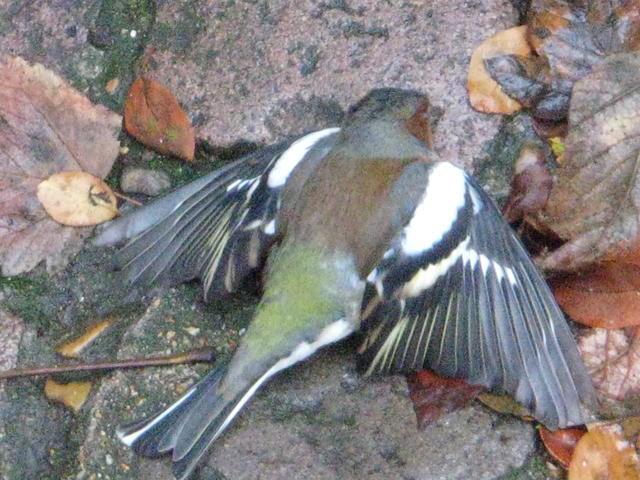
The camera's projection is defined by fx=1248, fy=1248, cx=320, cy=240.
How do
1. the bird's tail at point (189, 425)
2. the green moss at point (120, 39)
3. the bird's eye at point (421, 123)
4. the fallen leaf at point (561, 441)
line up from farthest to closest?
the green moss at point (120, 39) → the bird's eye at point (421, 123) → the fallen leaf at point (561, 441) → the bird's tail at point (189, 425)

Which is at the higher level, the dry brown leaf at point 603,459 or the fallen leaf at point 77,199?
the fallen leaf at point 77,199

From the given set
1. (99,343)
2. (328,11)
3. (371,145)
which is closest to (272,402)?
(99,343)

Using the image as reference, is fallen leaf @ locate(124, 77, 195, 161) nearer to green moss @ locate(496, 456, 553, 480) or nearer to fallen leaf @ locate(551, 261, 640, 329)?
fallen leaf @ locate(551, 261, 640, 329)

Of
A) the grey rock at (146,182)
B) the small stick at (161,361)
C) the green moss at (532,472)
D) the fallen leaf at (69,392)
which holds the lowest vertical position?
the green moss at (532,472)

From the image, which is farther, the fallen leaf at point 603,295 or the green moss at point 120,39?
the green moss at point 120,39

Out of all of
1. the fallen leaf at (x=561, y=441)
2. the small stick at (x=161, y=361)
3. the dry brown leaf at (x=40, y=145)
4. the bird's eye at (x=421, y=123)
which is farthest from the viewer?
the dry brown leaf at (x=40, y=145)

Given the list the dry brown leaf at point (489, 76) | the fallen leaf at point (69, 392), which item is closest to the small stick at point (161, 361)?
the fallen leaf at point (69, 392)

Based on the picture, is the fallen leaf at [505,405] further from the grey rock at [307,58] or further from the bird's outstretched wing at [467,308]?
the grey rock at [307,58]

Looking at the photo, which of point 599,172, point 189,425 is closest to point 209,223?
point 189,425
